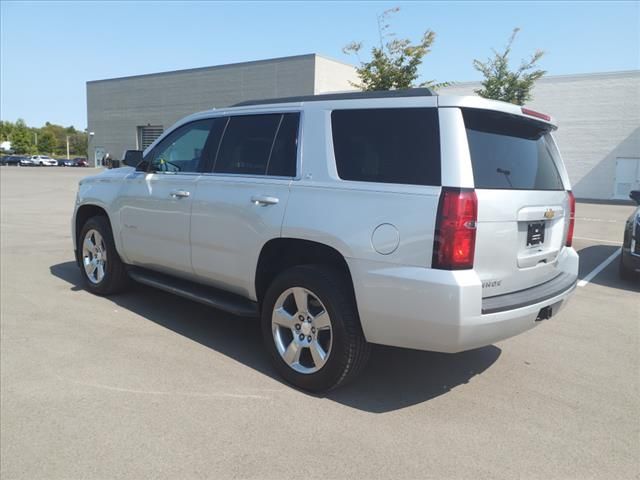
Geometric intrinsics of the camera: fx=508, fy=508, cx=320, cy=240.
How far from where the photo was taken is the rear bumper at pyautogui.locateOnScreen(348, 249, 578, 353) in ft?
9.64

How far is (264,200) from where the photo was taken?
3.82 metres

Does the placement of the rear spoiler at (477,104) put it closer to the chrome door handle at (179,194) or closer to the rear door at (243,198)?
the rear door at (243,198)

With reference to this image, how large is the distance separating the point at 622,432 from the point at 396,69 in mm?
14412

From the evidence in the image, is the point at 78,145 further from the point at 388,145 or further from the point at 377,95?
the point at 388,145

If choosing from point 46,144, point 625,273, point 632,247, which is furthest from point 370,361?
→ point 46,144

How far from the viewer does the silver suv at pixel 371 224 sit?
3.01 meters

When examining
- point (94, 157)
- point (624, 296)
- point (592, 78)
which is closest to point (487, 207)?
point (624, 296)

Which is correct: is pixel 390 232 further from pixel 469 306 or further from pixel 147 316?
pixel 147 316

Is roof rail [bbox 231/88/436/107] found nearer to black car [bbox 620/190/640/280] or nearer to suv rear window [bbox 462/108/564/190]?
suv rear window [bbox 462/108/564/190]

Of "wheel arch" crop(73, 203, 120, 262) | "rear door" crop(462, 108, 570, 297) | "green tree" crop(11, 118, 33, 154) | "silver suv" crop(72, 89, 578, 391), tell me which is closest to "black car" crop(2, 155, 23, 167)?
"green tree" crop(11, 118, 33, 154)

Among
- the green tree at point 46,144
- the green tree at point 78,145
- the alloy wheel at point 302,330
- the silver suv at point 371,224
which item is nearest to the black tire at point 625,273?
the silver suv at point 371,224

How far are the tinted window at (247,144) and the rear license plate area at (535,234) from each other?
1994 millimetres

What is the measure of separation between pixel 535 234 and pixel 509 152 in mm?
580

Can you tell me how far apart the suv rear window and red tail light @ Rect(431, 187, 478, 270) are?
0.19m
